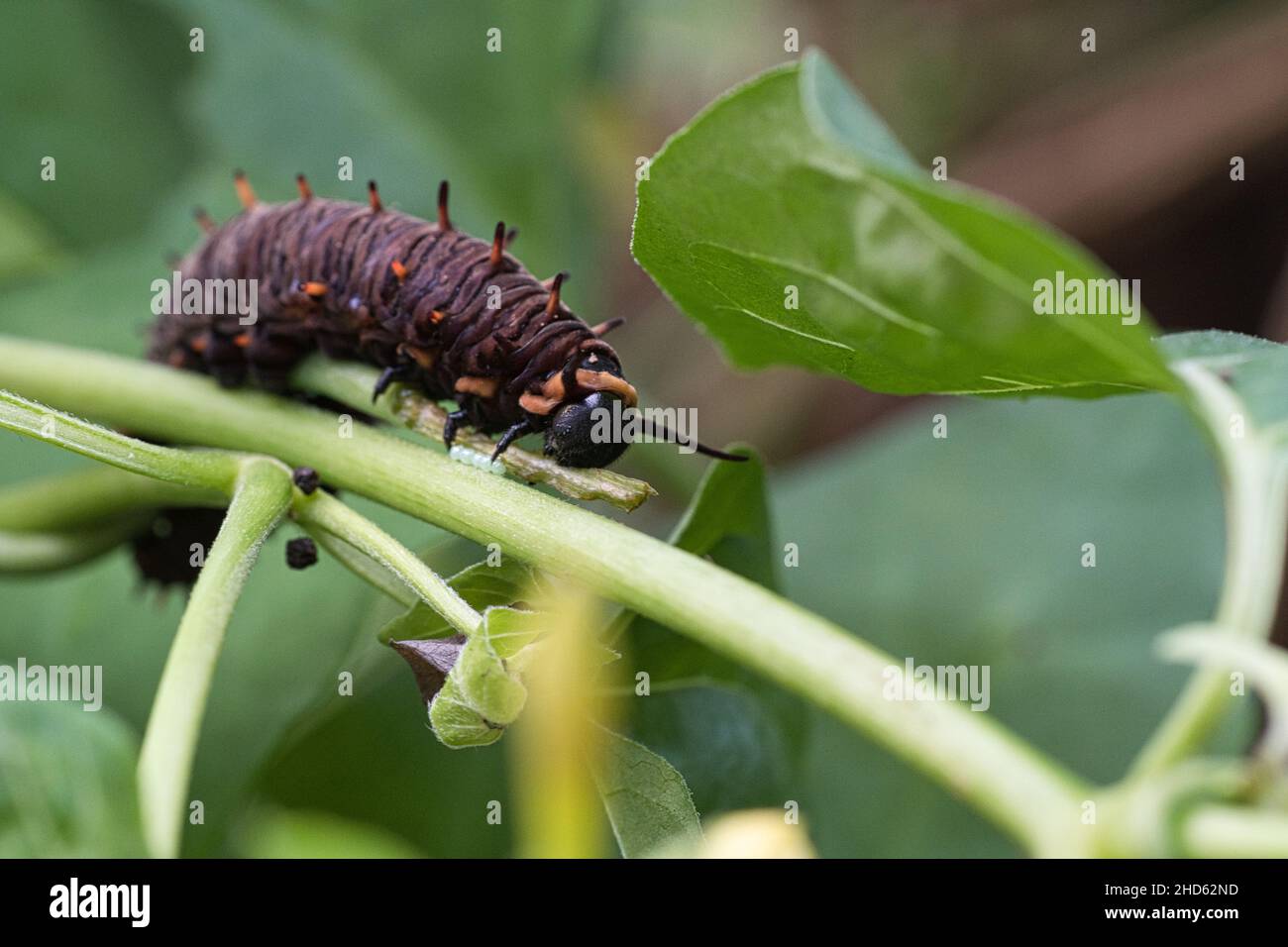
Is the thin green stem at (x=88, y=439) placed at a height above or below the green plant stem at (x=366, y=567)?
above

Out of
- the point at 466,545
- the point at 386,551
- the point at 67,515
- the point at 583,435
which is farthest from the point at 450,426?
the point at 67,515

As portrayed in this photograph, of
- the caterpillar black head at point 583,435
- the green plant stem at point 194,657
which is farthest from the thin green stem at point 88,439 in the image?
the caterpillar black head at point 583,435

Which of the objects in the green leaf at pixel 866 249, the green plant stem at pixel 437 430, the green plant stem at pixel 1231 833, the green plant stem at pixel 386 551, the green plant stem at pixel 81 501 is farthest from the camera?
the green plant stem at pixel 81 501

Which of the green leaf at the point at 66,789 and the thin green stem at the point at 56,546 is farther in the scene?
the thin green stem at the point at 56,546

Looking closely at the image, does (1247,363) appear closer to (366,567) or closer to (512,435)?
(512,435)

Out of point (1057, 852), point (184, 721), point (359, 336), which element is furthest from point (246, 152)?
point (1057, 852)

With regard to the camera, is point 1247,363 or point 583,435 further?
point 583,435

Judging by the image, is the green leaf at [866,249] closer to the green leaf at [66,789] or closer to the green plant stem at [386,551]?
the green plant stem at [386,551]
